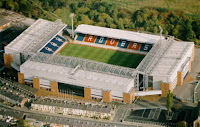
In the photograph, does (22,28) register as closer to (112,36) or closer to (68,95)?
A: (112,36)

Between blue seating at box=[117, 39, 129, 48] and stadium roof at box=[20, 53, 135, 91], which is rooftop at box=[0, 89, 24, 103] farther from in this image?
blue seating at box=[117, 39, 129, 48]

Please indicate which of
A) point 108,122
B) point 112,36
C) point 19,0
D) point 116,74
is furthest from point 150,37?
point 19,0

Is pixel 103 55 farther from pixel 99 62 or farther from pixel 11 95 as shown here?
pixel 11 95

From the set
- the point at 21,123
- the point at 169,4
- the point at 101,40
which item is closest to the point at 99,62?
the point at 101,40

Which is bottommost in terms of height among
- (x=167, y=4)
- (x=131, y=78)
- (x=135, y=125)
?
(x=135, y=125)

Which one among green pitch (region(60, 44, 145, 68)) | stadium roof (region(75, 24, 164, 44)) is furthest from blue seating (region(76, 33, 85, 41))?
green pitch (region(60, 44, 145, 68))

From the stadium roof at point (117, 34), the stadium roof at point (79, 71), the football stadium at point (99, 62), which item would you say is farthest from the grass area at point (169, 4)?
the stadium roof at point (79, 71)
